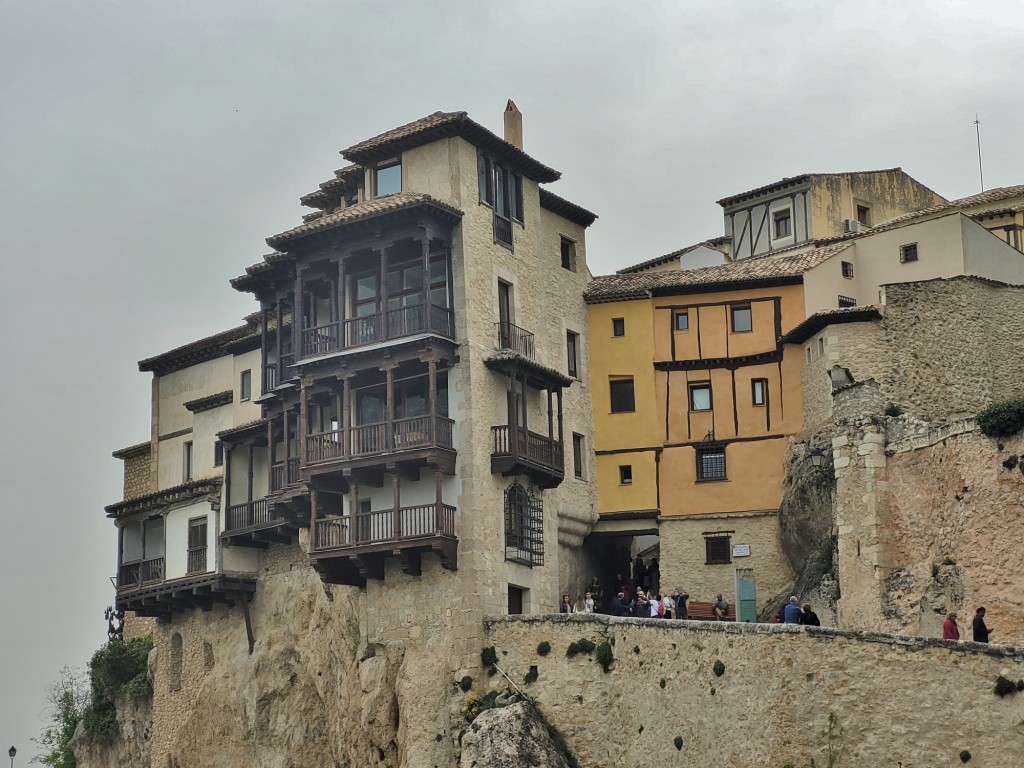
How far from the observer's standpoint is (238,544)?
61250mm

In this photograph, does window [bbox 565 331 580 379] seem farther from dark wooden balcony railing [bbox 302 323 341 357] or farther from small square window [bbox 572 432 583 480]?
dark wooden balcony railing [bbox 302 323 341 357]

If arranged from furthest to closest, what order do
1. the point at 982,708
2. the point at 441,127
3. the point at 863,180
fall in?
the point at 863,180
the point at 441,127
the point at 982,708

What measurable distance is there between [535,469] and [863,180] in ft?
87.3

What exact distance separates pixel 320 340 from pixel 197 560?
1140cm

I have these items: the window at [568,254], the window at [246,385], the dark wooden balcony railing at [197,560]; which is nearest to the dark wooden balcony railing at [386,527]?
the dark wooden balcony railing at [197,560]

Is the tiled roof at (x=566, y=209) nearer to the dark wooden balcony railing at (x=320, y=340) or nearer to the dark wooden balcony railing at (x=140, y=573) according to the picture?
the dark wooden balcony railing at (x=320, y=340)

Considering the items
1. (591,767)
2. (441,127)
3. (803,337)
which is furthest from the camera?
(803,337)

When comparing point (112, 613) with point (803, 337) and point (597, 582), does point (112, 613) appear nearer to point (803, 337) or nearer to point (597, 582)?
point (597, 582)

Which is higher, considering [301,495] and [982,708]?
[301,495]

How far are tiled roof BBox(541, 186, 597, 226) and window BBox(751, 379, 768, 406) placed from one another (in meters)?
8.06

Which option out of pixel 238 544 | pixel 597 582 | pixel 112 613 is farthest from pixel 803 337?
pixel 112 613

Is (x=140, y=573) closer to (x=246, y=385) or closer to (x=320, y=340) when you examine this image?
(x=246, y=385)

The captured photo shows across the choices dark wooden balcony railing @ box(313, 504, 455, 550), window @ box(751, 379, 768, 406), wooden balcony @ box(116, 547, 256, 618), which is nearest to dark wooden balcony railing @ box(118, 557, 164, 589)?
wooden balcony @ box(116, 547, 256, 618)

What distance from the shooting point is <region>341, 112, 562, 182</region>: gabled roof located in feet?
180
